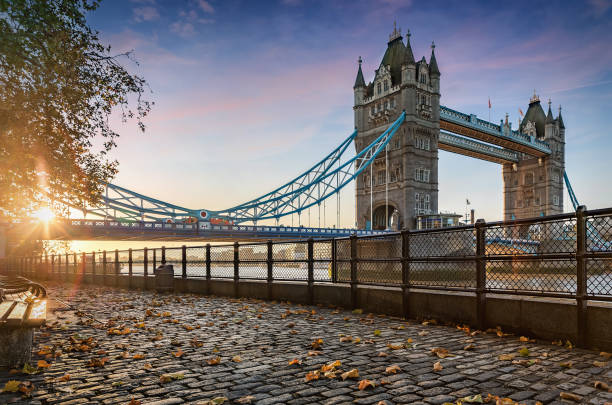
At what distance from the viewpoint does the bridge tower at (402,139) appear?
201 ft

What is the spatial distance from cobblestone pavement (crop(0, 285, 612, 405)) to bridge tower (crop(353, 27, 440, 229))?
53.8 meters

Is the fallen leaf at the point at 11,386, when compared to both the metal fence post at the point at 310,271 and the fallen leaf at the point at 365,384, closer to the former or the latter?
the fallen leaf at the point at 365,384

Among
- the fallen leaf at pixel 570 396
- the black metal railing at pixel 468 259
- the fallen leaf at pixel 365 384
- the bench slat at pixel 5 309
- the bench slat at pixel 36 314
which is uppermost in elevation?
the black metal railing at pixel 468 259

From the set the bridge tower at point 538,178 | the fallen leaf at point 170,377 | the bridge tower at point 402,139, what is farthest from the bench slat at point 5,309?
the bridge tower at point 538,178

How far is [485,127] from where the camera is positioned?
6925 centimetres

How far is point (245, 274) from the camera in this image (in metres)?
11.0

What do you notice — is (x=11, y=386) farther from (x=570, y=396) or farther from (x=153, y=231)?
(x=153, y=231)

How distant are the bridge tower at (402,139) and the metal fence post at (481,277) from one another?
53.1 metres

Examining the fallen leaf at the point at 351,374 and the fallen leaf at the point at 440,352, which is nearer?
the fallen leaf at the point at 351,374

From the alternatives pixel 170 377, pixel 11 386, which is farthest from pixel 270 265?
pixel 11 386

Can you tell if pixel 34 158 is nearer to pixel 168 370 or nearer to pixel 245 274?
pixel 245 274

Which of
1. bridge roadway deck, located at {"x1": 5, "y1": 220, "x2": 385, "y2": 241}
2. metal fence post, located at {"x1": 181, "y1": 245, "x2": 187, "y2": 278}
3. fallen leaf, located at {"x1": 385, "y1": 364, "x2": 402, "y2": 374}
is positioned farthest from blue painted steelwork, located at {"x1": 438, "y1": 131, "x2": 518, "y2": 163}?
fallen leaf, located at {"x1": 385, "y1": 364, "x2": 402, "y2": 374}

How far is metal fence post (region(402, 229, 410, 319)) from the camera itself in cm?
688

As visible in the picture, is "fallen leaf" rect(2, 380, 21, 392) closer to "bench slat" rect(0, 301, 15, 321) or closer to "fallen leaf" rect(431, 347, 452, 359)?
"bench slat" rect(0, 301, 15, 321)
